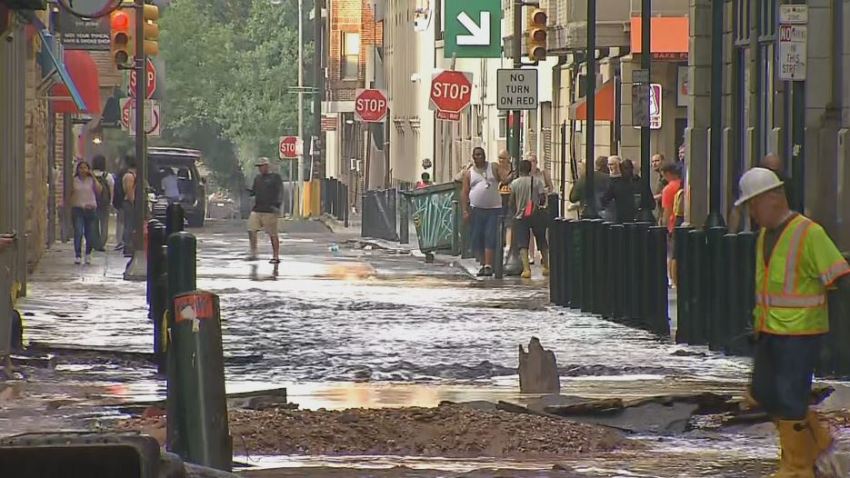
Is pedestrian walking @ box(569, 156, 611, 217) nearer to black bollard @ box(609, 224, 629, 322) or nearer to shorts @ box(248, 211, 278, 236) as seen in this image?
black bollard @ box(609, 224, 629, 322)

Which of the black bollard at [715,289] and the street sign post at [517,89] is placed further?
the street sign post at [517,89]

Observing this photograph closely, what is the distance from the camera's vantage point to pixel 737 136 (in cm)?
2891

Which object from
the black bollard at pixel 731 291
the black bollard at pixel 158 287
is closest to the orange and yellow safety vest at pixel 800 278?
the black bollard at pixel 158 287

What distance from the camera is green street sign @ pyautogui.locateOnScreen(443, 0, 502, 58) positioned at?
4256 centimetres

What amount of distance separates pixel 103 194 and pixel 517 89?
1255 centimetres

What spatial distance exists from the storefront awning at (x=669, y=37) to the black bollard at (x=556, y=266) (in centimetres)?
975

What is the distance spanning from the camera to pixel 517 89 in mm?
35656

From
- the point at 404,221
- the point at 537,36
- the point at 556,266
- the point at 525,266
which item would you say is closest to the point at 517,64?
the point at 537,36

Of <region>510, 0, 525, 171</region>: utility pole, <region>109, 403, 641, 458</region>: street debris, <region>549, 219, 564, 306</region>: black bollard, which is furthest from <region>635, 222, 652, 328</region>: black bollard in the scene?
<region>510, 0, 525, 171</region>: utility pole

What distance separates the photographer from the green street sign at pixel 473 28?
42.6 metres

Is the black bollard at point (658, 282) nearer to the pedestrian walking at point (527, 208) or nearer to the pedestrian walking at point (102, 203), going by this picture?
the pedestrian walking at point (527, 208)

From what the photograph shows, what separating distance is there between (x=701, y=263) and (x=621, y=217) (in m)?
9.51

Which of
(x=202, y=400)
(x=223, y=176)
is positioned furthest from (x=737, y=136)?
(x=223, y=176)

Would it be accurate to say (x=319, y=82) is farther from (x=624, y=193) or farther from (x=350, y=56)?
(x=624, y=193)
